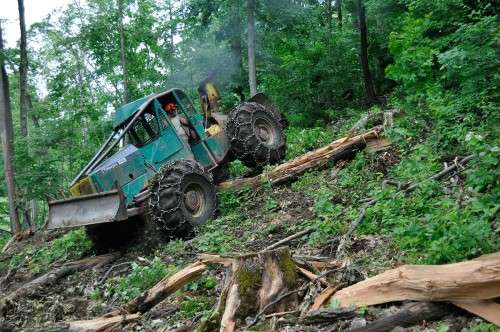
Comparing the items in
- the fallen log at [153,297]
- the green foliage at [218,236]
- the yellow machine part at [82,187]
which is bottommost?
the green foliage at [218,236]

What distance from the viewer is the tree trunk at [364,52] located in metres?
15.0

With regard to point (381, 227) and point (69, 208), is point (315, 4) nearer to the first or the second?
point (69, 208)

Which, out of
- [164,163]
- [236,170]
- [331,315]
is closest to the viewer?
[331,315]

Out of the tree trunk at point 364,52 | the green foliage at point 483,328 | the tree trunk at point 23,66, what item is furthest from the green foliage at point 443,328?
the tree trunk at point 23,66

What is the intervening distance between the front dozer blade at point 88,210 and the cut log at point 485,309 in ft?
19.2

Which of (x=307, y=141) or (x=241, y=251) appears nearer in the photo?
(x=241, y=251)

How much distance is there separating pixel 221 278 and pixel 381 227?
2.08 meters

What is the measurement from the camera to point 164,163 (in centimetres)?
984

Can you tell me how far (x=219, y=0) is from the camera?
15914 mm

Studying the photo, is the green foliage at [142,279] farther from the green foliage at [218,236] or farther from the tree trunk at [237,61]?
the tree trunk at [237,61]

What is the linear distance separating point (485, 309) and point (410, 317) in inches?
21.6

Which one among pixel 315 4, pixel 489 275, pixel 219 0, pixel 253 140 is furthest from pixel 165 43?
pixel 489 275

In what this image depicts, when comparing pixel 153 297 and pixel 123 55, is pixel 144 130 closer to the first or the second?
pixel 153 297

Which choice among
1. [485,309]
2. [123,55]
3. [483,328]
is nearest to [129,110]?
[485,309]
